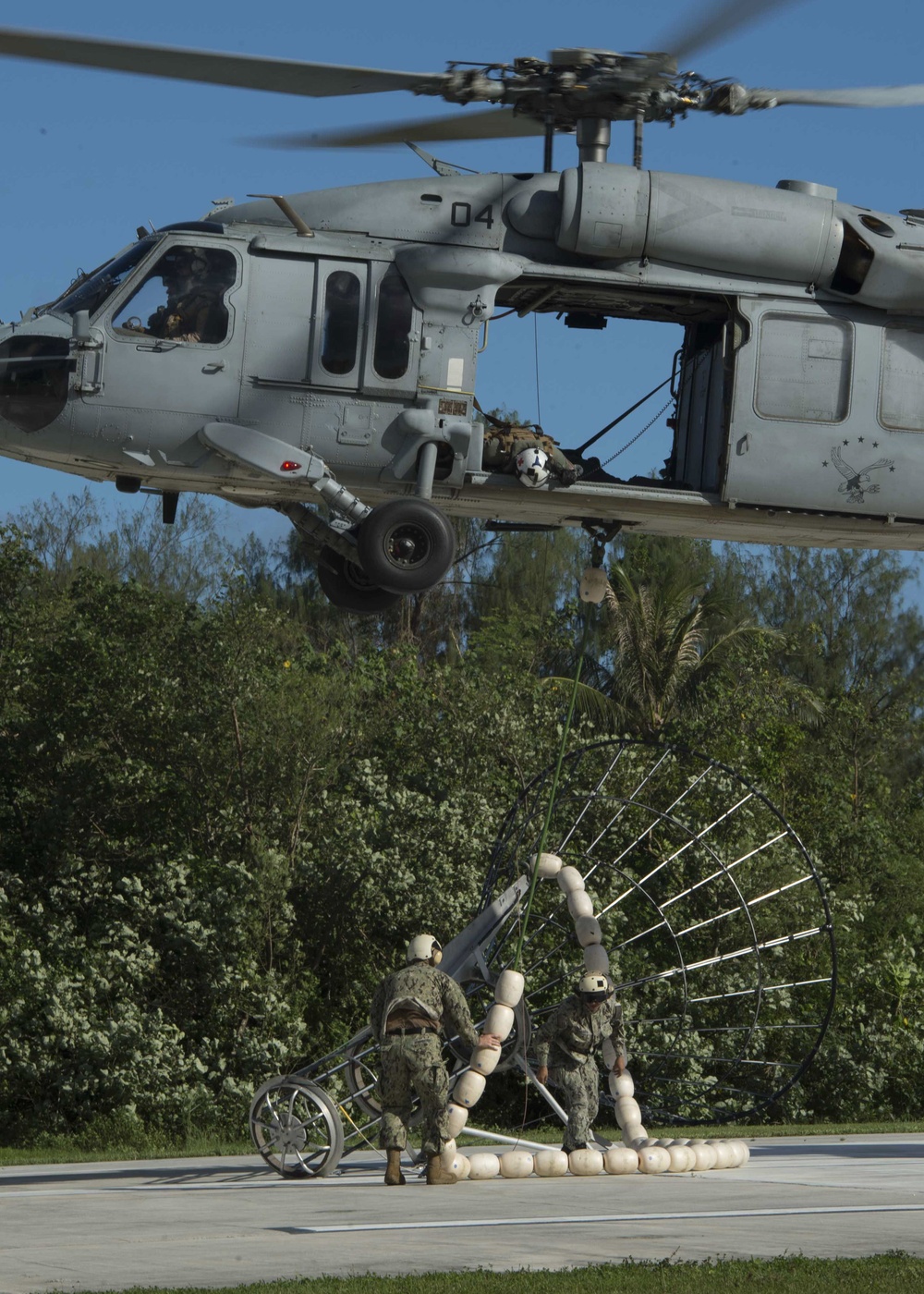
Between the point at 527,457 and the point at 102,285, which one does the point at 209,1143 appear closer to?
the point at 527,457

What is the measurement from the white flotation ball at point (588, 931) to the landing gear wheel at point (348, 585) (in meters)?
2.59

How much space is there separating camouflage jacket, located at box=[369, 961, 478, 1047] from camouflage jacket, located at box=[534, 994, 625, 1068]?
1.11 m

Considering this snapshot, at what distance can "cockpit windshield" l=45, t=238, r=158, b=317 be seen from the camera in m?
11.8

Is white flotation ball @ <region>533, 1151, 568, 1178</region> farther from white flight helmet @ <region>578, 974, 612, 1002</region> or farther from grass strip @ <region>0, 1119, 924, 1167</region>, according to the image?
grass strip @ <region>0, 1119, 924, 1167</region>

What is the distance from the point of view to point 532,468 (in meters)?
11.8

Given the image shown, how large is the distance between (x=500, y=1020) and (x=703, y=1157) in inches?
63.5

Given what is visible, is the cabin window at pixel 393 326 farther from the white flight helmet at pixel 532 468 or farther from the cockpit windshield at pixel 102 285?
the cockpit windshield at pixel 102 285

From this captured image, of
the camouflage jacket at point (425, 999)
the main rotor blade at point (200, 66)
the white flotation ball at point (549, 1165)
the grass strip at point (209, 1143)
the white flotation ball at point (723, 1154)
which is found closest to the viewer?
the main rotor blade at point (200, 66)

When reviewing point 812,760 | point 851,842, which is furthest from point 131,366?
point 812,760

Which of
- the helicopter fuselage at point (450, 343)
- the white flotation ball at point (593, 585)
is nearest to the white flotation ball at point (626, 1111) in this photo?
the white flotation ball at point (593, 585)

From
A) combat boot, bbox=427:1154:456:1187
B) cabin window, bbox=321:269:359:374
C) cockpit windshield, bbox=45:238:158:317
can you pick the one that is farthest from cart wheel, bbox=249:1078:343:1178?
cockpit windshield, bbox=45:238:158:317

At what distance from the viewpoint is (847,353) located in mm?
12234

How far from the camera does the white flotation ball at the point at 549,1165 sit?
35.3ft

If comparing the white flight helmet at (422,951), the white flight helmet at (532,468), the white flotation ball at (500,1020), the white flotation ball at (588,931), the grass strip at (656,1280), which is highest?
the white flight helmet at (532,468)
